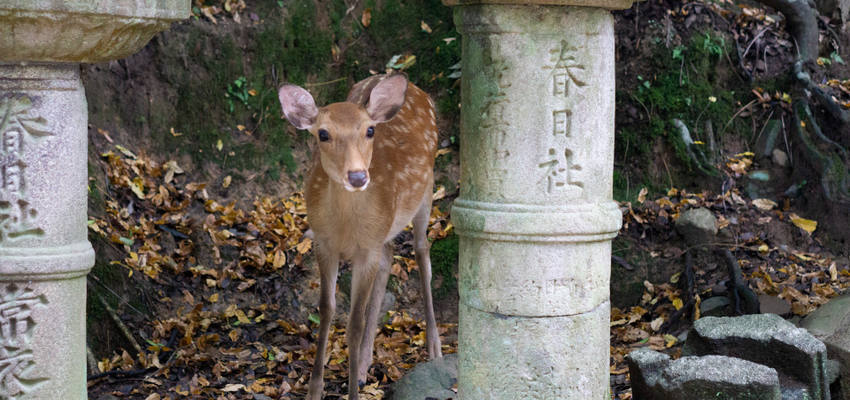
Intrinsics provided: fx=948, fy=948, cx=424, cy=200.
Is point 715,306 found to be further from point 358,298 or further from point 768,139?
point 358,298

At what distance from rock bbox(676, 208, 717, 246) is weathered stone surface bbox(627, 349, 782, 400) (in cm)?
276

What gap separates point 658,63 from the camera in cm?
789

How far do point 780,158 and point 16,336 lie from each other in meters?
6.30

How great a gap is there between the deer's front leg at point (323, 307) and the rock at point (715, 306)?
2620mm

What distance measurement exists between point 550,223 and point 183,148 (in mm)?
4475

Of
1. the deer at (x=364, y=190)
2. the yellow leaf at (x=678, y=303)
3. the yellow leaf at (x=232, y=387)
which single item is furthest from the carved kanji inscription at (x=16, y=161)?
the yellow leaf at (x=678, y=303)

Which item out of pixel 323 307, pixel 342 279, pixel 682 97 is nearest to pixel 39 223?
pixel 323 307

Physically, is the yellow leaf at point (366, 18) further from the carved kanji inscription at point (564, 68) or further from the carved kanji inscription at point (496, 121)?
the carved kanji inscription at point (564, 68)

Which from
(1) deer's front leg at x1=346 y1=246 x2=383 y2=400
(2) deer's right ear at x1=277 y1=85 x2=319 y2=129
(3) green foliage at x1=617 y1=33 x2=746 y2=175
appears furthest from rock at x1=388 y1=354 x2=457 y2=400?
(3) green foliage at x1=617 y1=33 x2=746 y2=175

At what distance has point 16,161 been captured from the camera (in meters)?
3.54

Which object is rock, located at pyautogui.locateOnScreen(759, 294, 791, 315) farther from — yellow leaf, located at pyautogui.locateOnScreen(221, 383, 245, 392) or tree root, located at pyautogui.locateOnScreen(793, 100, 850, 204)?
yellow leaf, located at pyautogui.locateOnScreen(221, 383, 245, 392)

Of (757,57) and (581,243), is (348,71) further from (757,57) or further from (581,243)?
(581,243)

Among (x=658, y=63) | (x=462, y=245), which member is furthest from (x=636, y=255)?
(x=462, y=245)

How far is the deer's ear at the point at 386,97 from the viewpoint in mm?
4422
